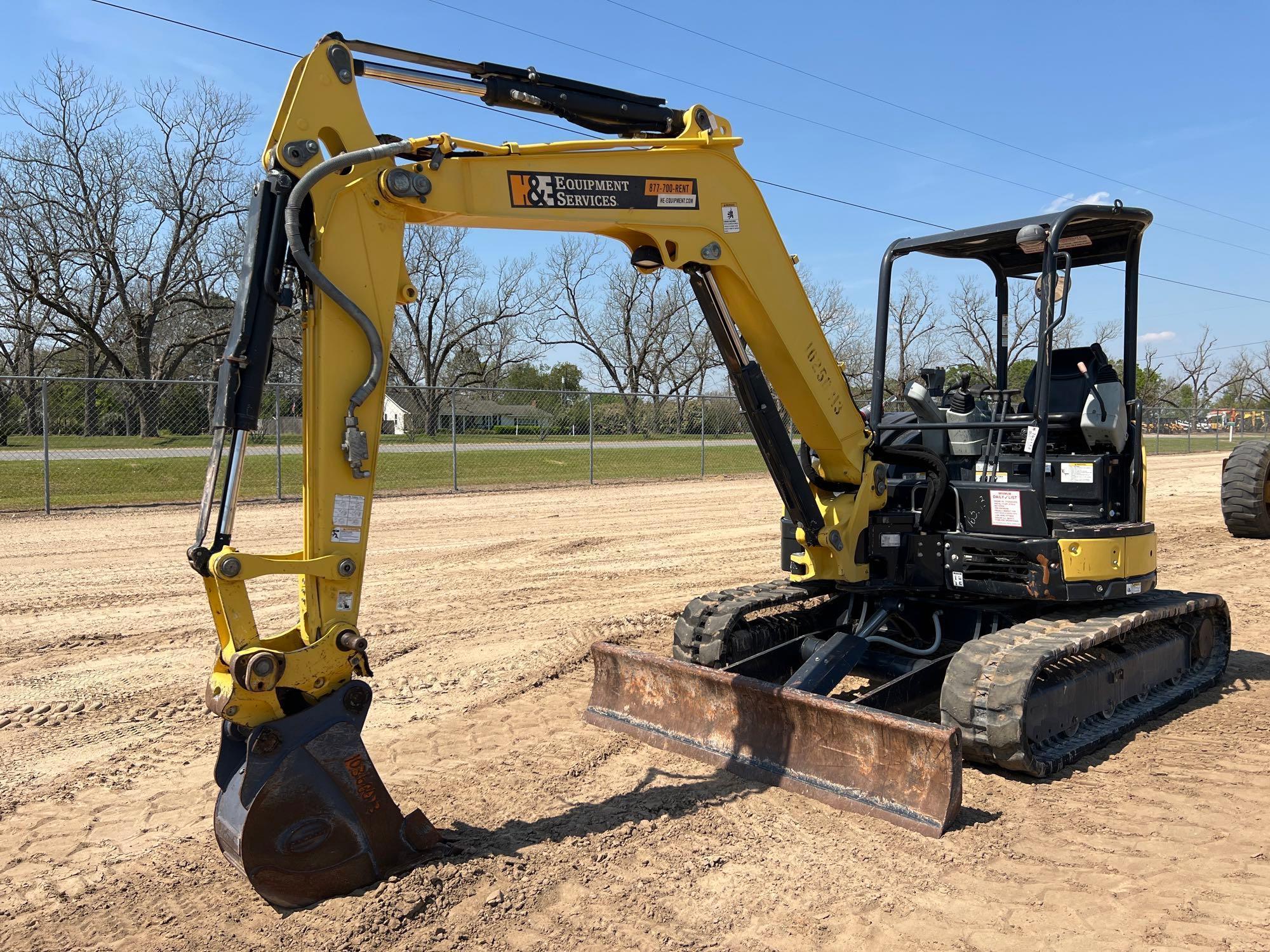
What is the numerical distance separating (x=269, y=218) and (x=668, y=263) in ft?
→ 5.89

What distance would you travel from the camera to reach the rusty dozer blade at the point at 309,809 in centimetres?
346

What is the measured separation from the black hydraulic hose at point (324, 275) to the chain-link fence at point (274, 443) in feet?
33.7

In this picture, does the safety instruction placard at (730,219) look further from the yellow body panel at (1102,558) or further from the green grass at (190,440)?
the green grass at (190,440)

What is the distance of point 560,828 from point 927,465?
9.96 feet

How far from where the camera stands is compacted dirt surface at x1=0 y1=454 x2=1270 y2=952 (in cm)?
346

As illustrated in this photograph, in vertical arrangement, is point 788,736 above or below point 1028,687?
below

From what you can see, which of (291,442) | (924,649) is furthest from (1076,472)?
(291,442)

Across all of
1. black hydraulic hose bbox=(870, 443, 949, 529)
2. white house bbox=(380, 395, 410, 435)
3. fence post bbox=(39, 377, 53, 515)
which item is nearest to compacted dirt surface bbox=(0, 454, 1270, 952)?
black hydraulic hose bbox=(870, 443, 949, 529)

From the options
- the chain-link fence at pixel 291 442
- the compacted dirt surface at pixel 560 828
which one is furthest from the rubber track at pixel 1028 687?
the chain-link fence at pixel 291 442

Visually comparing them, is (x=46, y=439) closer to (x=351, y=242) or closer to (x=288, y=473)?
(x=288, y=473)

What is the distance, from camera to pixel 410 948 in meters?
3.30

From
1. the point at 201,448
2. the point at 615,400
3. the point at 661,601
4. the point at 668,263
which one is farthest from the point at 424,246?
the point at 668,263

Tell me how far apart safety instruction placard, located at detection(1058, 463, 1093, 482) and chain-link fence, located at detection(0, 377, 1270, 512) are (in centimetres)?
1036

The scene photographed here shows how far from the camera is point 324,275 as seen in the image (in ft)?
12.0
